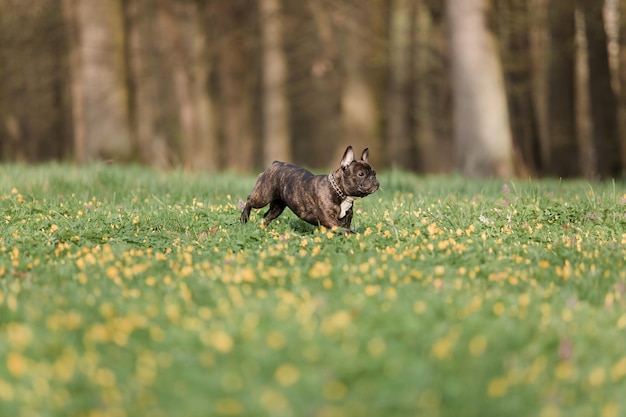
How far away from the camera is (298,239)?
7.20 m

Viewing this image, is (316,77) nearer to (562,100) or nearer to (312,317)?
(562,100)

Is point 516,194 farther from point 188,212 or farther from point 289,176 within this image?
point 188,212

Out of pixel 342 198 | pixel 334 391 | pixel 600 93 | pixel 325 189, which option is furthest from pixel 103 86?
pixel 334 391

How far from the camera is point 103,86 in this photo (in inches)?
649

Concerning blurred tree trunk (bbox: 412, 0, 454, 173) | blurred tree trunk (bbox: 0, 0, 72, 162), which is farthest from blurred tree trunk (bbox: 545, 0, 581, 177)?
blurred tree trunk (bbox: 0, 0, 72, 162)

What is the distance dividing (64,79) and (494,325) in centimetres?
3167

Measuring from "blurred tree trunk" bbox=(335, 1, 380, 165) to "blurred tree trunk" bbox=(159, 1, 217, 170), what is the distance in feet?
13.7

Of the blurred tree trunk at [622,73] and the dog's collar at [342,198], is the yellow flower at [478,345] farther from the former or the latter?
the blurred tree trunk at [622,73]

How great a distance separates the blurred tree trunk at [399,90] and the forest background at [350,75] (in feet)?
0.22

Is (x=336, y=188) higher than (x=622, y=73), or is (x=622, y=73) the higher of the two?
(x=622, y=73)

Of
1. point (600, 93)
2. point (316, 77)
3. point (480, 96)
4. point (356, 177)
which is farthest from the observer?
point (316, 77)

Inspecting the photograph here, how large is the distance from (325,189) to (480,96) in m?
7.72

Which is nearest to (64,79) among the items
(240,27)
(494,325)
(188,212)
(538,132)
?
(240,27)

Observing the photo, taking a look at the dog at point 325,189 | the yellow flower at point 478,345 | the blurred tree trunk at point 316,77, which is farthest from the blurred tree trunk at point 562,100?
the yellow flower at point 478,345
